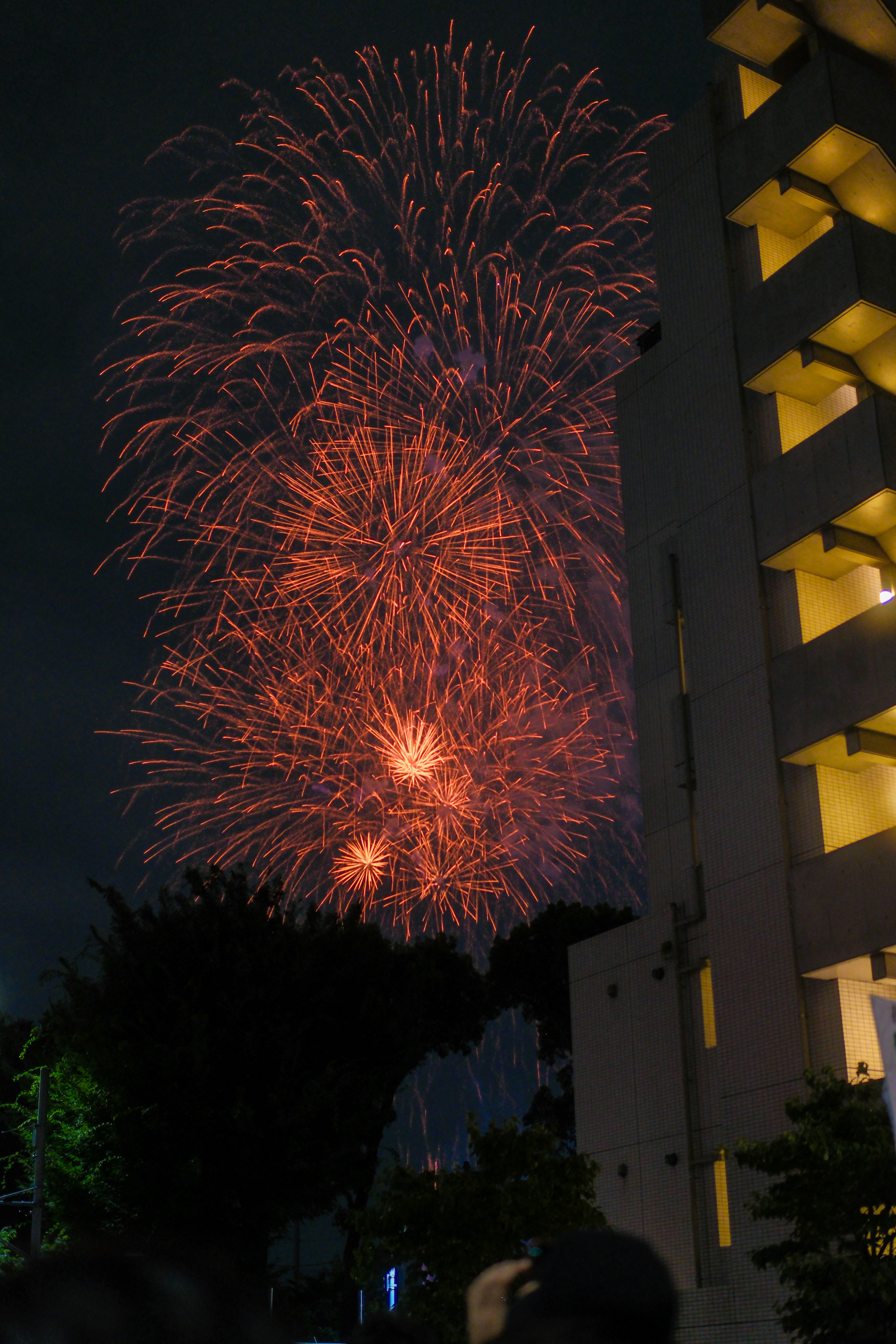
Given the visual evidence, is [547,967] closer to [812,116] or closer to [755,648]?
[755,648]

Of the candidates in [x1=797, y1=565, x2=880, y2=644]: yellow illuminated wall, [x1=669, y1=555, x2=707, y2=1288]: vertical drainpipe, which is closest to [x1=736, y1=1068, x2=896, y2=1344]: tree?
[x1=669, y1=555, x2=707, y2=1288]: vertical drainpipe

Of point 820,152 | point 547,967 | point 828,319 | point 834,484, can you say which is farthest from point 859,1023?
point 547,967

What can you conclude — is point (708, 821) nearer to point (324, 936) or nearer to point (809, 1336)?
point (809, 1336)

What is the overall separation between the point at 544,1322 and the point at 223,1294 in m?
0.70

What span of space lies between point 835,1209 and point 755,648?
10993mm

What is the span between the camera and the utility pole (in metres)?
29.4

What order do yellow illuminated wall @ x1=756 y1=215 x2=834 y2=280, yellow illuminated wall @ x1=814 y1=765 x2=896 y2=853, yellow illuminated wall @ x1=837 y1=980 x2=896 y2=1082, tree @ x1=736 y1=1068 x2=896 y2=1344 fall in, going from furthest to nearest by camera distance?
yellow illuminated wall @ x1=756 y1=215 x2=834 y2=280
yellow illuminated wall @ x1=814 y1=765 x2=896 y2=853
yellow illuminated wall @ x1=837 y1=980 x2=896 y2=1082
tree @ x1=736 y1=1068 x2=896 y2=1344

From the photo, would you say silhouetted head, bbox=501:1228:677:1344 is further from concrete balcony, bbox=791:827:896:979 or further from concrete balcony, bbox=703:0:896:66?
concrete balcony, bbox=703:0:896:66

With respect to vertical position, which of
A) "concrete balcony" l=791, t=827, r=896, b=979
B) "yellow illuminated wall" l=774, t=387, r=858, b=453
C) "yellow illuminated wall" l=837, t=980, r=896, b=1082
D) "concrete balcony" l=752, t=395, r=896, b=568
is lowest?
"yellow illuminated wall" l=837, t=980, r=896, b=1082

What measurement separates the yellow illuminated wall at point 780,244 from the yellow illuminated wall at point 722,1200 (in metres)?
17.5

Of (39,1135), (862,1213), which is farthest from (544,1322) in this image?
(39,1135)

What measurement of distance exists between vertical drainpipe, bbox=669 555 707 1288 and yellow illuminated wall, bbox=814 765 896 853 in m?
3.25

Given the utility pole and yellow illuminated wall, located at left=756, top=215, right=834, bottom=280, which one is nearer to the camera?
yellow illuminated wall, located at left=756, top=215, right=834, bottom=280

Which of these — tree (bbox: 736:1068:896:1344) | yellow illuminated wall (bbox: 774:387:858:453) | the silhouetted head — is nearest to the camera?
the silhouetted head
